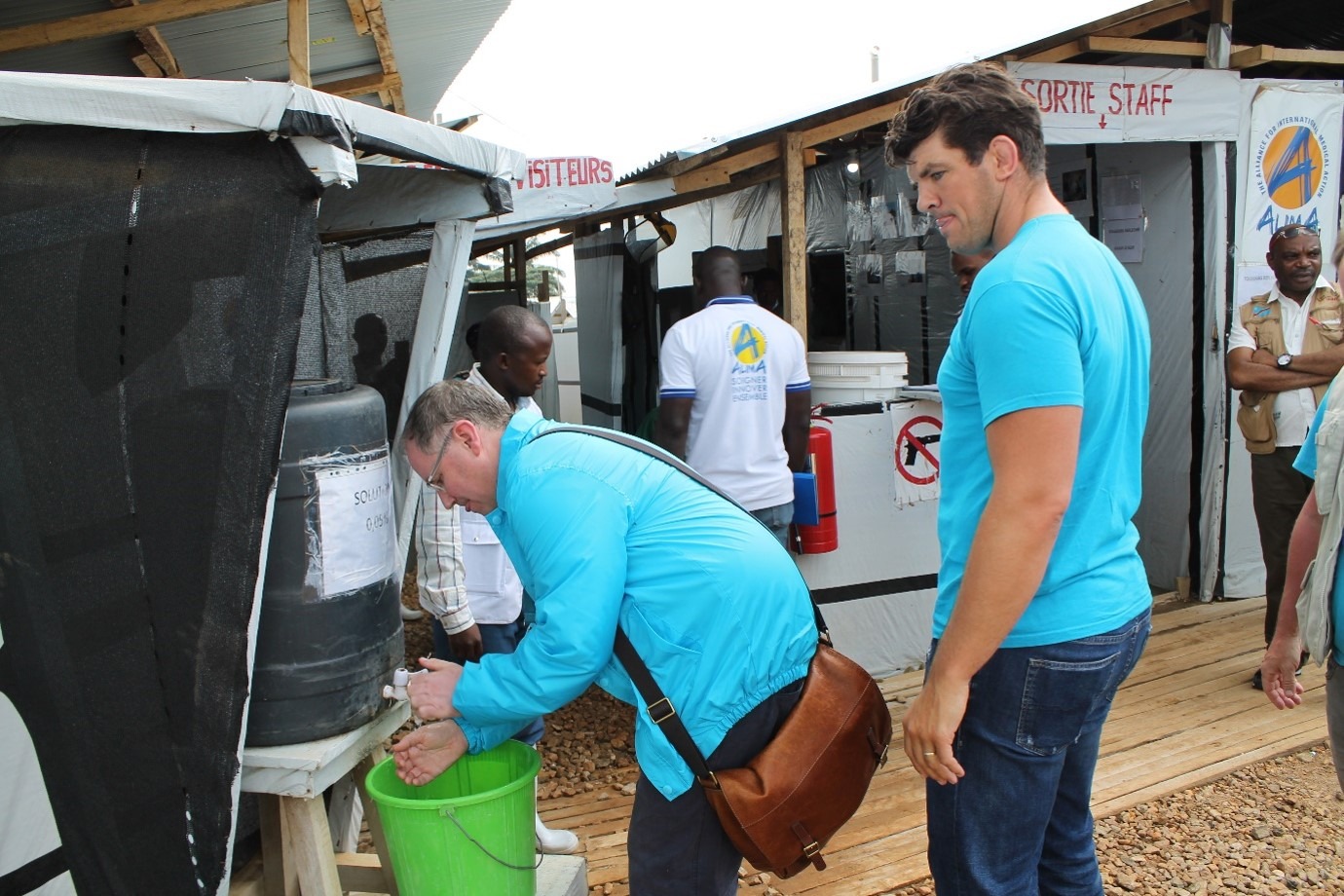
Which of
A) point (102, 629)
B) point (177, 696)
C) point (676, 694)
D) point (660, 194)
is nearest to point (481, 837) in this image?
point (676, 694)

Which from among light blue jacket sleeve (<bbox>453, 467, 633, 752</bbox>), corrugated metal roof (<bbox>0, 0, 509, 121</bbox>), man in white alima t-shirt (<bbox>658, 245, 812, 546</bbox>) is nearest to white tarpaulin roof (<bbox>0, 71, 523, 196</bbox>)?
light blue jacket sleeve (<bbox>453, 467, 633, 752</bbox>)

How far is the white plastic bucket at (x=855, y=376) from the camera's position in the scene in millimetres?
5195

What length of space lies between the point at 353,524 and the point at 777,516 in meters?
2.73

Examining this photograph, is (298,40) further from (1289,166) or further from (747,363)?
(1289,166)

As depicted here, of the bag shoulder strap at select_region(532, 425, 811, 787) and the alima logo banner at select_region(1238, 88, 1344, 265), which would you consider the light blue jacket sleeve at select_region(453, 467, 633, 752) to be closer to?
the bag shoulder strap at select_region(532, 425, 811, 787)

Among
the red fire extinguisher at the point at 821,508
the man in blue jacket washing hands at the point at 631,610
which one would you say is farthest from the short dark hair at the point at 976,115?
the red fire extinguisher at the point at 821,508

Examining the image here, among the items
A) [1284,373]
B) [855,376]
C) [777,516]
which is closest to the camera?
[777,516]

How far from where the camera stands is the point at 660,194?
5574 millimetres


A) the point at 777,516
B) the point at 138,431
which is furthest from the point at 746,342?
the point at 138,431

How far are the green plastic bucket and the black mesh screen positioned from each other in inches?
14.5

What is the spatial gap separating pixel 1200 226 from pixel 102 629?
602 cm

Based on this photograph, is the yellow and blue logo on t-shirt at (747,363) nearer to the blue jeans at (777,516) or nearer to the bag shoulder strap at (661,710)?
the blue jeans at (777,516)

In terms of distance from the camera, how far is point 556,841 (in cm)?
356

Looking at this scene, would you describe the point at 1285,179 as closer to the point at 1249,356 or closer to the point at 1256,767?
the point at 1249,356
